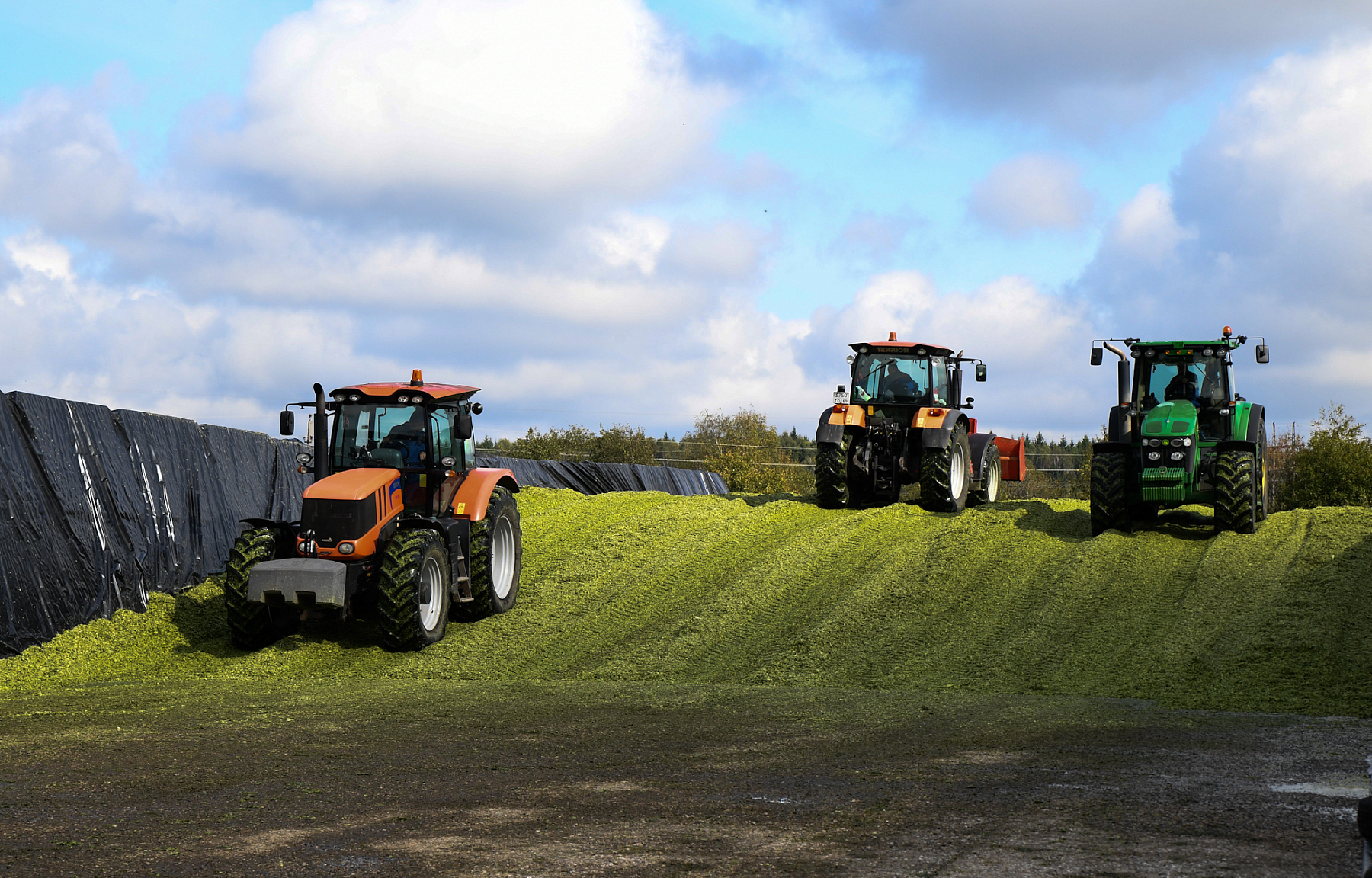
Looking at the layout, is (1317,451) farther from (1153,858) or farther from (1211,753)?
(1153,858)

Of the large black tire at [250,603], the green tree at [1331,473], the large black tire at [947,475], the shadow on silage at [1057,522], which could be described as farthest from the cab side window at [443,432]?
the green tree at [1331,473]

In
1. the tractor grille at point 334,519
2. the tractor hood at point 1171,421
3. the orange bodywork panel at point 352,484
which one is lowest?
the tractor grille at point 334,519

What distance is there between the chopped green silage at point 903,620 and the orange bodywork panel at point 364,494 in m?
1.12

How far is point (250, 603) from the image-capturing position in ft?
35.9

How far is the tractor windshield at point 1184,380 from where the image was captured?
15312 mm

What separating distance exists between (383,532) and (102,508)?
299 centimetres

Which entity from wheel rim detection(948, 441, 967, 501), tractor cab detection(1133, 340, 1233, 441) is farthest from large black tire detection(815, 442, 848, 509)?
tractor cab detection(1133, 340, 1233, 441)

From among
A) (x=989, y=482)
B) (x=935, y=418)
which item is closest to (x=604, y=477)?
(x=989, y=482)

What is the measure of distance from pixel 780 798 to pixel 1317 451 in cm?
2525

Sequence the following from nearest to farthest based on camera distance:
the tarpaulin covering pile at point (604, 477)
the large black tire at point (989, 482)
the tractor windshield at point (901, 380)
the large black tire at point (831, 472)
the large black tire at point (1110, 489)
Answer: the large black tire at point (1110, 489) < the large black tire at point (831, 472) < the tractor windshield at point (901, 380) < the large black tire at point (989, 482) < the tarpaulin covering pile at point (604, 477)

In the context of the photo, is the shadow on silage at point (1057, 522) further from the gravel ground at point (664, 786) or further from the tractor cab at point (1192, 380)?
the gravel ground at point (664, 786)

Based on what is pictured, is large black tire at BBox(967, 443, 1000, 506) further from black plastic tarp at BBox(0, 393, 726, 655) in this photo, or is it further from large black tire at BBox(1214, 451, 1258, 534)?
black plastic tarp at BBox(0, 393, 726, 655)

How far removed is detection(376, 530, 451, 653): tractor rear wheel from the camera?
1074 cm

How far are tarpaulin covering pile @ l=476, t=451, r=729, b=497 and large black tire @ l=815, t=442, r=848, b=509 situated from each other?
23.2ft
